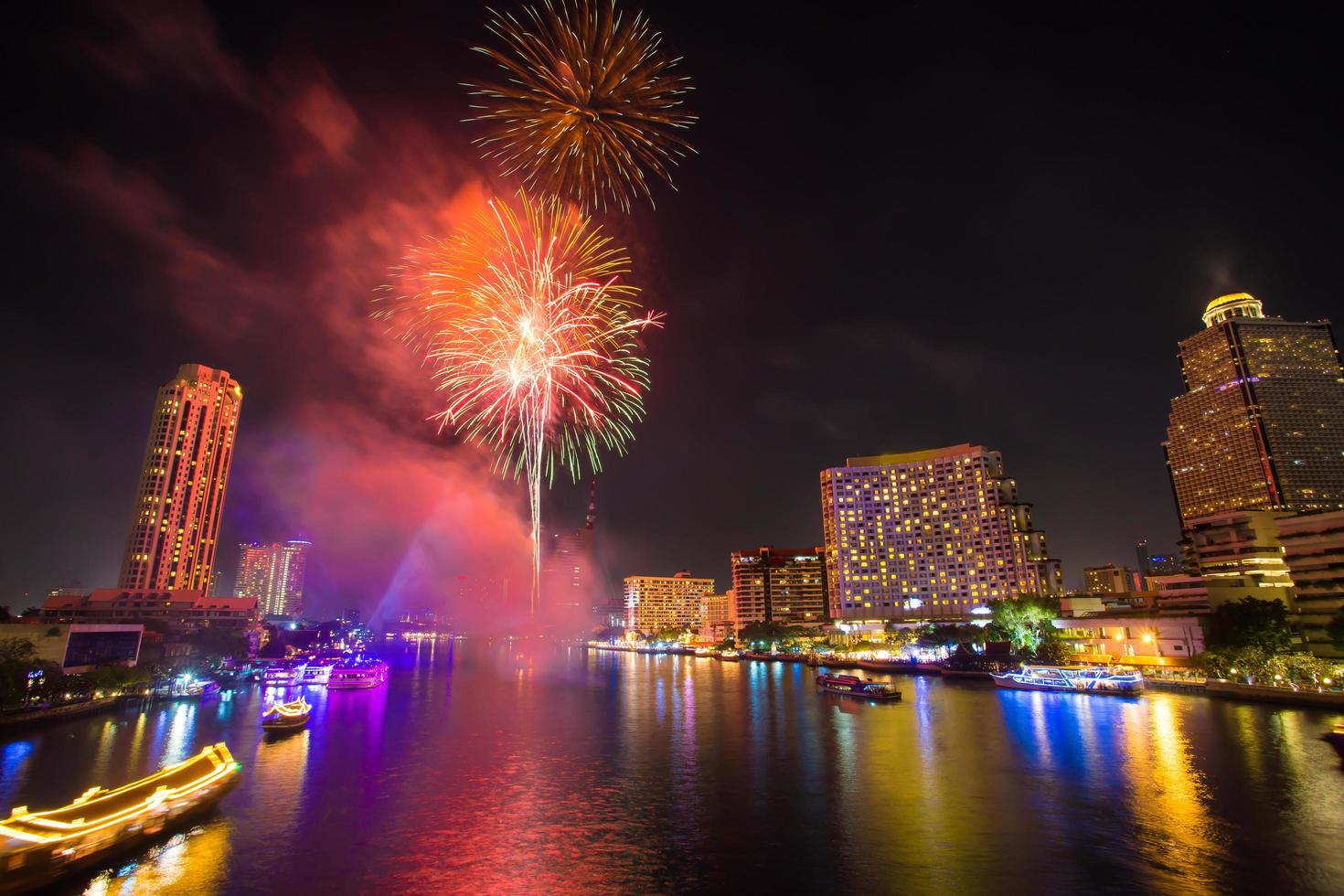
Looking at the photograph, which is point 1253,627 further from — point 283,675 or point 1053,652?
point 283,675

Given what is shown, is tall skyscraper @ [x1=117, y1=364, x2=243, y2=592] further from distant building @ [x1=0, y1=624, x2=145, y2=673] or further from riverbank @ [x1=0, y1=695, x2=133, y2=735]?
riverbank @ [x1=0, y1=695, x2=133, y2=735]

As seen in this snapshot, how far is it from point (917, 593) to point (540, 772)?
118m

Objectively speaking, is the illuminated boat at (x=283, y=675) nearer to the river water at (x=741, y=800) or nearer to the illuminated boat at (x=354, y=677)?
the illuminated boat at (x=354, y=677)

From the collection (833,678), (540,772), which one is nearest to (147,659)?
(540,772)

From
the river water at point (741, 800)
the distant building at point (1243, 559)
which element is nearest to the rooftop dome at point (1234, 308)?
the distant building at point (1243, 559)

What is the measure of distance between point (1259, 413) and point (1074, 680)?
120277 millimetres

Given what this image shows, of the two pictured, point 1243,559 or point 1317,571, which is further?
point 1243,559

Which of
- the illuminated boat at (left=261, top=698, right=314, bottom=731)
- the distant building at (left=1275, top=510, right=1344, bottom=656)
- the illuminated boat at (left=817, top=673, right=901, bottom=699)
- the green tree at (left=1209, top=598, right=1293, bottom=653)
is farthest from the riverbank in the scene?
the distant building at (left=1275, top=510, right=1344, bottom=656)

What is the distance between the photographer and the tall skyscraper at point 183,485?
371 ft

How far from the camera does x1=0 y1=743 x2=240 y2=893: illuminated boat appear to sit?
1770 cm

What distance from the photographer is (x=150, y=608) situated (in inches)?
3932

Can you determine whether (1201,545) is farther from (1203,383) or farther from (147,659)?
(147,659)

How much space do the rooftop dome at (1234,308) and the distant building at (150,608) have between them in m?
217

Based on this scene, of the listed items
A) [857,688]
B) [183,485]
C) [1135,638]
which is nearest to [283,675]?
[183,485]
